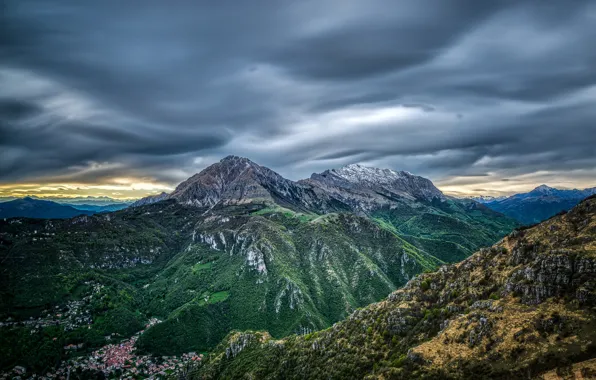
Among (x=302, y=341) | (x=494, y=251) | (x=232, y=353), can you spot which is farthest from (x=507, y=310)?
(x=232, y=353)

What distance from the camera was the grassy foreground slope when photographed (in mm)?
65062

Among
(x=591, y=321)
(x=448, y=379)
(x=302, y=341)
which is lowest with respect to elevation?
(x=302, y=341)

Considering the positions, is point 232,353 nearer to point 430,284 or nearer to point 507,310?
point 430,284

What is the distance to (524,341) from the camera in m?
67.4

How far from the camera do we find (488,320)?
253 feet

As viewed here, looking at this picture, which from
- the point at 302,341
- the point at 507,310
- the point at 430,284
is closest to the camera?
the point at 507,310

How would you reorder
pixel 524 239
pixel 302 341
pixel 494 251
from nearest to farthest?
pixel 524 239
pixel 494 251
pixel 302 341

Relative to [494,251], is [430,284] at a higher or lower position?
lower

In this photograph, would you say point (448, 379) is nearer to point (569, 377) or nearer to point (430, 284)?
point (569, 377)

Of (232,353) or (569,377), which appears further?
(232,353)

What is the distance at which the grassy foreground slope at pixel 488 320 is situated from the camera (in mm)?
65062

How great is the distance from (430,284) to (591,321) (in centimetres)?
5405

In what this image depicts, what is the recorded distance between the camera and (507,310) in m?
77.5

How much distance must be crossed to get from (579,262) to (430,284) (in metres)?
49.3
